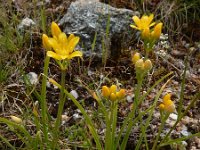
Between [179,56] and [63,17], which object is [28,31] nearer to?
[63,17]

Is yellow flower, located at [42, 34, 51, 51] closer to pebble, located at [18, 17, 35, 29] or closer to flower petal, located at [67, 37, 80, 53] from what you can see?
flower petal, located at [67, 37, 80, 53]

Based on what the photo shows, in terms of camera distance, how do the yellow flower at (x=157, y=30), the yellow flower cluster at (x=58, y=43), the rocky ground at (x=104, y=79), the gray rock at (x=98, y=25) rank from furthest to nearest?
1. the gray rock at (x=98, y=25)
2. the rocky ground at (x=104, y=79)
3. the yellow flower at (x=157, y=30)
4. the yellow flower cluster at (x=58, y=43)

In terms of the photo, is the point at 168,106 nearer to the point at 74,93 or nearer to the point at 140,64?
the point at 140,64

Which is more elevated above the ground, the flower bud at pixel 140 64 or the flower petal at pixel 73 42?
the flower petal at pixel 73 42

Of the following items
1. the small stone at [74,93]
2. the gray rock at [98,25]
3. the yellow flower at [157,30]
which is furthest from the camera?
the gray rock at [98,25]

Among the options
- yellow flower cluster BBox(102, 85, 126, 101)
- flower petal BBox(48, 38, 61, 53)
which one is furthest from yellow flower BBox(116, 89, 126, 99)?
flower petal BBox(48, 38, 61, 53)

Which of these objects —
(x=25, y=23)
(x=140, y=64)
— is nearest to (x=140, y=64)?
(x=140, y=64)

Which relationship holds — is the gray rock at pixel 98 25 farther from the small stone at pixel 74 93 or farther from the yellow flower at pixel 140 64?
the yellow flower at pixel 140 64

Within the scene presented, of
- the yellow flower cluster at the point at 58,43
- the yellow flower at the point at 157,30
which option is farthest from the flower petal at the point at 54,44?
the yellow flower at the point at 157,30

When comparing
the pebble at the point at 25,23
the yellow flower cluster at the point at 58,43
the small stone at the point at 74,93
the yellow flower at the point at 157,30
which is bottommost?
the small stone at the point at 74,93
